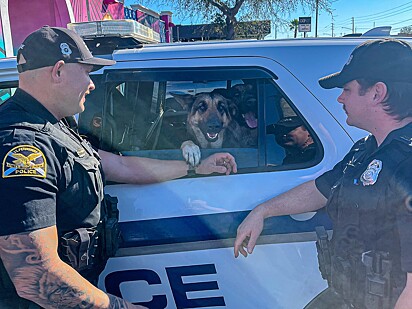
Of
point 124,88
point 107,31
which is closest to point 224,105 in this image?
point 124,88

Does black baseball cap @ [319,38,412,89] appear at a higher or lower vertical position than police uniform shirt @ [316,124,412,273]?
higher

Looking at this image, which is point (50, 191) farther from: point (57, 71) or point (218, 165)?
point (218, 165)

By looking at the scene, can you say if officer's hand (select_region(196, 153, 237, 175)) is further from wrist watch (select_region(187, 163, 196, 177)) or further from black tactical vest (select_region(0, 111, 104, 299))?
black tactical vest (select_region(0, 111, 104, 299))

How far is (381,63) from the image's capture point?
140cm

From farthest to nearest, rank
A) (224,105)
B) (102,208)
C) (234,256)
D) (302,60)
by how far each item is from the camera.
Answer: (224,105), (302,60), (234,256), (102,208)

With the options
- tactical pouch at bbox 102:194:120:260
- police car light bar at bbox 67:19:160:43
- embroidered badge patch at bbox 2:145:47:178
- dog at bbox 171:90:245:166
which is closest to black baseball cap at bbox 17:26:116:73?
embroidered badge patch at bbox 2:145:47:178

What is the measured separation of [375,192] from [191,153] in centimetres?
81

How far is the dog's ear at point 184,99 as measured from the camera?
2220 mm

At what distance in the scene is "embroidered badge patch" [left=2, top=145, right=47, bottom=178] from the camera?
1.25 metres

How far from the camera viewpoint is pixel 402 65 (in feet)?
4.53

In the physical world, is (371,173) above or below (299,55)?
below

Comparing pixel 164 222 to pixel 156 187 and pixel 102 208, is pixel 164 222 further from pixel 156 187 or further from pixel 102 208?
pixel 102 208

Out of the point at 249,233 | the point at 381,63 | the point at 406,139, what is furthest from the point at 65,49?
the point at 406,139

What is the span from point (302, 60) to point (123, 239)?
3.46 ft
